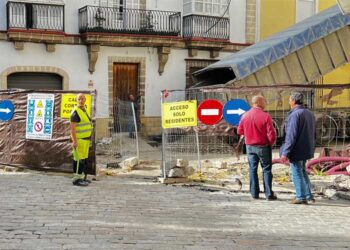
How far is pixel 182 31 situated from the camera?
2241cm

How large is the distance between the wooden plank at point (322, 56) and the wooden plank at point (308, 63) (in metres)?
0.14

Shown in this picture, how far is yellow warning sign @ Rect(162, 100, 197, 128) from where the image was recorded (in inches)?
427

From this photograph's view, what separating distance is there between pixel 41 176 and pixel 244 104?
4.45 meters

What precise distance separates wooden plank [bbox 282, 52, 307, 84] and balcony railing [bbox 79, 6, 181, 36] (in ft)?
19.6

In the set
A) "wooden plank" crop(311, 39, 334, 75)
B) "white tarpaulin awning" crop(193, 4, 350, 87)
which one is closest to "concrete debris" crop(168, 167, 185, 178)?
"white tarpaulin awning" crop(193, 4, 350, 87)

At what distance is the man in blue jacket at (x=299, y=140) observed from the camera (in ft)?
28.1

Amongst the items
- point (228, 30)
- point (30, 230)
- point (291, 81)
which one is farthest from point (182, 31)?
point (30, 230)

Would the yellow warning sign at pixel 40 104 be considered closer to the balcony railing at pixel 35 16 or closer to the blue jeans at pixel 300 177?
the blue jeans at pixel 300 177

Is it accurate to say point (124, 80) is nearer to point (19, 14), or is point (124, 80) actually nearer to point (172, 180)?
point (19, 14)

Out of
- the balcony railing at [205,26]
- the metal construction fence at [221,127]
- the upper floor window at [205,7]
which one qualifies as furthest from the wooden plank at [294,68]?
the upper floor window at [205,7]

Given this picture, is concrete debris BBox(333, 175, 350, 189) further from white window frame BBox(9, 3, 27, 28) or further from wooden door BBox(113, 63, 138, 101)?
white window frame BBox(9, 3, 27, 28)

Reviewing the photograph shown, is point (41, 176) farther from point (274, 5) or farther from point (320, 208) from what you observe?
point (274, 5)

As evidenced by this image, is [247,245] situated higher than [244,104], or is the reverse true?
[244,104]

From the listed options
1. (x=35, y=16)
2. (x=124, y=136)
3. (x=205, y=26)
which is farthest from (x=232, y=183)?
(x=205, y=26)
